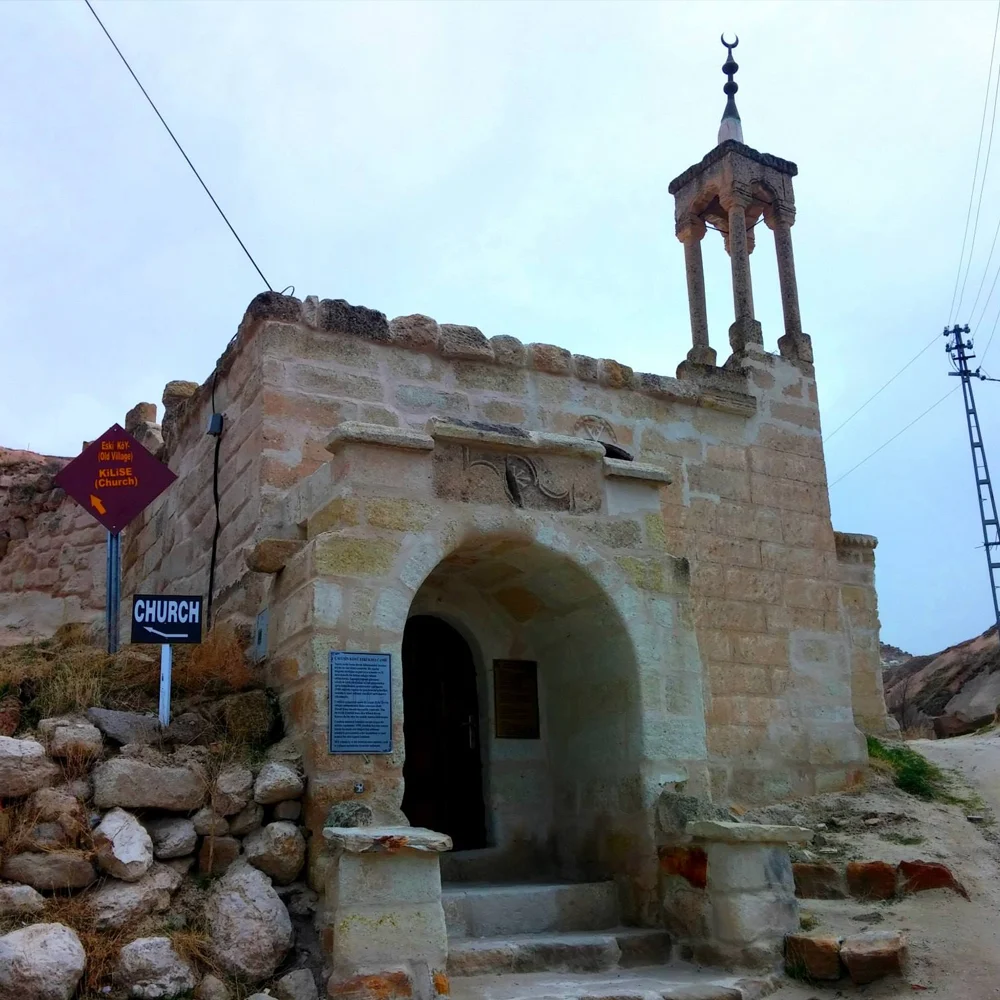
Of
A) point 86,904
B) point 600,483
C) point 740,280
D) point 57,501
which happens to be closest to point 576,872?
point 600,483

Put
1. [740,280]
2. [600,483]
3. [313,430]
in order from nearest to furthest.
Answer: [600,483] → [313,430] → [740,280]

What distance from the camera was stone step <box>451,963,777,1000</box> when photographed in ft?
15.5

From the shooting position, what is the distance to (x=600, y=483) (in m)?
6.38

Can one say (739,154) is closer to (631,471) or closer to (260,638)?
(631,471)

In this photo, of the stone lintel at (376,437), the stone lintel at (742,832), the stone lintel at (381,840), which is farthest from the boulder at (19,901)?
the stone lintel at (742,832)

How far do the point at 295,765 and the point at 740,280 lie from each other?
695 centimetres

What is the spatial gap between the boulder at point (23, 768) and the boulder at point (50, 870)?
11.3 inches

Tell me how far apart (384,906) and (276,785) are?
0.78 meters

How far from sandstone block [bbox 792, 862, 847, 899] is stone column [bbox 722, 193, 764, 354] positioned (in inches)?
186

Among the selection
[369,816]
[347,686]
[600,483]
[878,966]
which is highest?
[600,483]

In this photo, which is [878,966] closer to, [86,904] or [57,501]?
[86,904]

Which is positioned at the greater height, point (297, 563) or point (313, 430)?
point (313, 430)

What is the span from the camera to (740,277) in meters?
10.4

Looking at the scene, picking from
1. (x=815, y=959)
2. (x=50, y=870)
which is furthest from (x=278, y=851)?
(x=815, y=959)
